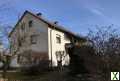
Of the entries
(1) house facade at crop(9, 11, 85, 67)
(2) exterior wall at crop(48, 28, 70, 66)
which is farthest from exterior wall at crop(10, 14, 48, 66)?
(2) exterior wall at crop(48, 28, 70, 66)

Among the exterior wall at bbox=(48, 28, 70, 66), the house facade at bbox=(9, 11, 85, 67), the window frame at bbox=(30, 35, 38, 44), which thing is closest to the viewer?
the house facade at bbox=(9, 11, 85, 67)

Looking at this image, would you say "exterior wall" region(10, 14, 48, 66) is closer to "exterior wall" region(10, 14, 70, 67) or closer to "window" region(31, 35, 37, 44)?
"exterior wall" region(10, 14, 70, 67)

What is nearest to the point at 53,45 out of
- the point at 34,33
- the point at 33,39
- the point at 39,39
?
the point at 39,39

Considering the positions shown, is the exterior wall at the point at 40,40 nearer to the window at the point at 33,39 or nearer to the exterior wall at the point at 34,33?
the exterior wall at the point at 34,33

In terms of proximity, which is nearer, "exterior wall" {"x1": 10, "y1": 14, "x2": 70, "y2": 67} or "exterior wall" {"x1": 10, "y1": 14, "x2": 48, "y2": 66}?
"exterior wall" {"x1": 10, "y1": 14, "x2": 48, "y2": 66}

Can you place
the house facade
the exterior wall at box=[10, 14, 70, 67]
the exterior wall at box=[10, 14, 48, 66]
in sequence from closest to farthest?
the house facade → the exterior wall at box=[10, 14, 48, 66] → the exterior wall at box=[10, 14, 70, 67]

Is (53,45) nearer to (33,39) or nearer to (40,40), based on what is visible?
(40,40)

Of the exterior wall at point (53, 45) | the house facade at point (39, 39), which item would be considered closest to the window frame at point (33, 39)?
the house facade at point (39, 39)

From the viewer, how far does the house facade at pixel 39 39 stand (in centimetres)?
4666

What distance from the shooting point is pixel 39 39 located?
50.4 metres

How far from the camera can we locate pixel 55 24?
5328 cm

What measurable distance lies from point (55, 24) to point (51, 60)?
7684 mm

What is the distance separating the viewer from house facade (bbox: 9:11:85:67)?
4666cm

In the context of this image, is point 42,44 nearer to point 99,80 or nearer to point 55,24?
point 55,24
